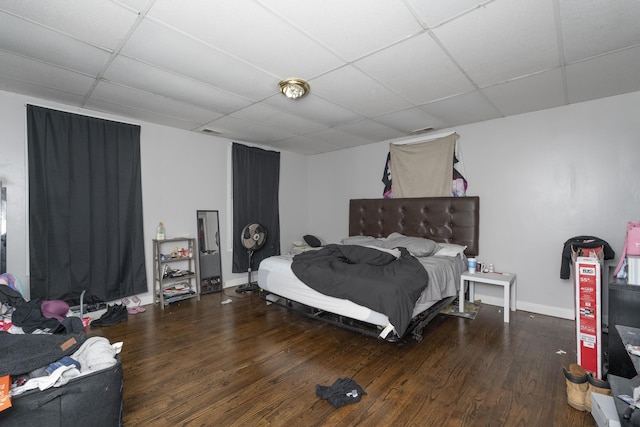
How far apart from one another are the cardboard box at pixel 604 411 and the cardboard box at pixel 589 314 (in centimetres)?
47

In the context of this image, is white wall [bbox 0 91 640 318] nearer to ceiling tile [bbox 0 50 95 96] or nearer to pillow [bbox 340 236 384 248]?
ceiling tile [bbox 0 50 95 96]

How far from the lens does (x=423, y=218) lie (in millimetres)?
4035

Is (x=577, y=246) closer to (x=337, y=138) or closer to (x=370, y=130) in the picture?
(x=370, y=130)

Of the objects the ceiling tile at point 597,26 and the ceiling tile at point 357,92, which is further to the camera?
the ceiling tile at point 357,92

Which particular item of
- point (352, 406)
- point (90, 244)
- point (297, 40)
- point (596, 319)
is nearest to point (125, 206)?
point (90, 244)

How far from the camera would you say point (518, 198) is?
341 cm

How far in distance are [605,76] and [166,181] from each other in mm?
4765

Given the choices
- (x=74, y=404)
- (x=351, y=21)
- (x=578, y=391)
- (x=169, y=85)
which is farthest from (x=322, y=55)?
(x=578, y=391)

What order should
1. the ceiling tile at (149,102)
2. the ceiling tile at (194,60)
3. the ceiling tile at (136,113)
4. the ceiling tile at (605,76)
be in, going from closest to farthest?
the ceiling tile at (194,60), the ceiling tile at (605,76), the ceiling tile at (149,102), the ceiling tile at (136,113)

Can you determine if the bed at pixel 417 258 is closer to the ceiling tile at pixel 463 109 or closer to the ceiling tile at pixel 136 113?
the ceiling tile at pixel 463 109

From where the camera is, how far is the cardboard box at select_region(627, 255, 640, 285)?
177 cm

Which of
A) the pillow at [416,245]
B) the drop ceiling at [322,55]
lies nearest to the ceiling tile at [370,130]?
the drop ceiling at [322,55]

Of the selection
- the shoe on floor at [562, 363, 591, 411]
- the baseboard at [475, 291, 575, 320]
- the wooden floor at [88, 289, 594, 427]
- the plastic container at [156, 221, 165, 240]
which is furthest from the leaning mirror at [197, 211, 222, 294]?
the shoe on floor at [562, 363, 591, 411]

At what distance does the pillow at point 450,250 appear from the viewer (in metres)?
3.51
